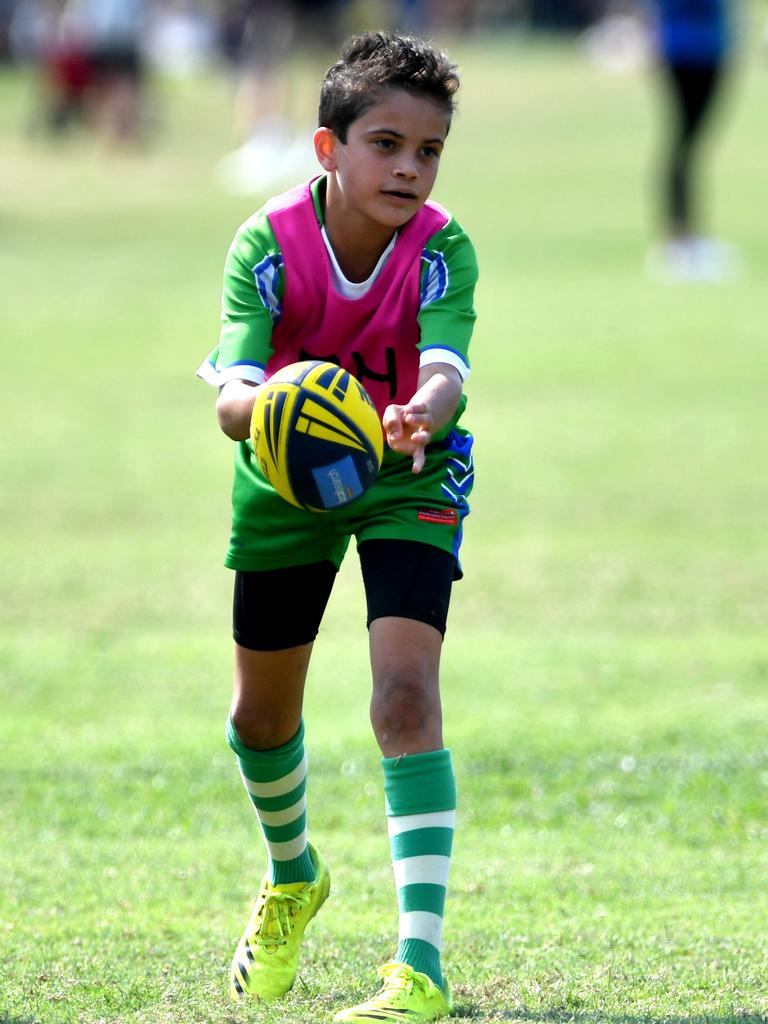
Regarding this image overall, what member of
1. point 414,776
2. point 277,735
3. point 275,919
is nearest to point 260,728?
point 277,735

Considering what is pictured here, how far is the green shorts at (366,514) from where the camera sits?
12.8 feet

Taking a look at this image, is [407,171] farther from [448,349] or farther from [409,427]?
[409,427]

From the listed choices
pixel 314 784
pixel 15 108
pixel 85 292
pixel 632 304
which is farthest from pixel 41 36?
pixel 314 784

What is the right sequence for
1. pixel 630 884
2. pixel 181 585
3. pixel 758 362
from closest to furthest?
pixel 630 884, pixel 181 585, pixel 758 362

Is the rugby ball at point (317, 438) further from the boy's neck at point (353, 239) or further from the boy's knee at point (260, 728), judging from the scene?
the boy's knee at point (260, 728)

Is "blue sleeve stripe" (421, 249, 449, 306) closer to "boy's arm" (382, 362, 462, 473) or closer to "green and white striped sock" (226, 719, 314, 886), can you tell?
"boy's arm" (382, 362, 462, 473)

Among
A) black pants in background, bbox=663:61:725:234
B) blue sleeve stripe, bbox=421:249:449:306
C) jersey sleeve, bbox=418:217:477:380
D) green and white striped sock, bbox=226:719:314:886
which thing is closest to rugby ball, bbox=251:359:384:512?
jersey sleeve, bbox=418:217:477:380

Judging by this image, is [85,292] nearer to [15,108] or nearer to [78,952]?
[78,952]

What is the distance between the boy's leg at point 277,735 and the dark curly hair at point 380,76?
3.40ft

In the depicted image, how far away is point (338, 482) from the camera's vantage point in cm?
368

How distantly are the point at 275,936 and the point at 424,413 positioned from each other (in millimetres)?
1263

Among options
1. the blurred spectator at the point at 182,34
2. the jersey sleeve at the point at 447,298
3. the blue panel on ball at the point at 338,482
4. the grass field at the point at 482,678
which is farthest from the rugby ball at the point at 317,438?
the blurred spectator at the point at 182,34

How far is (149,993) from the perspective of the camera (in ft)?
12.3

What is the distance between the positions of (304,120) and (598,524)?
1792 cm
